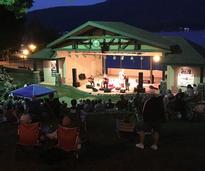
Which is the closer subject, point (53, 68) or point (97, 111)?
point (97, 111)

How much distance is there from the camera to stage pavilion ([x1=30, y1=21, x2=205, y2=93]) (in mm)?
24047

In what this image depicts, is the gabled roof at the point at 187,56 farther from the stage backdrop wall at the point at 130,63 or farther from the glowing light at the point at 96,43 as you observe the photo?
the glowing light at the point at 96,43

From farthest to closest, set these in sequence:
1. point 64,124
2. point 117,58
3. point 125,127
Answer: point 117,58 < point 125,127 < point 64,124

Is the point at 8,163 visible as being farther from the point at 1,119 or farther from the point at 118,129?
the point at 1,119

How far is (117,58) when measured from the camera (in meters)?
32.4

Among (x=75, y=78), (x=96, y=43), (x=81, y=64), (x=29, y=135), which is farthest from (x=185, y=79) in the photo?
(x=29, y=135)

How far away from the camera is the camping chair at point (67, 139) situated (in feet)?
26.5

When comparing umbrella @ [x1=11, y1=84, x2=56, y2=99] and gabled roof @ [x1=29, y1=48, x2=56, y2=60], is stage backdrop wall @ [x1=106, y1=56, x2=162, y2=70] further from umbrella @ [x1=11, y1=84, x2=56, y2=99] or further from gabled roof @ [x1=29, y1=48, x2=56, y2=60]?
umbrella @ [x1=11, y1=84, x2=56, y2=99]

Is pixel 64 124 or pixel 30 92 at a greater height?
pixel 30 92

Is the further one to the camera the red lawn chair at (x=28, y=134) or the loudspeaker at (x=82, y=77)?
the loudspeaker at (x=82, y=77)

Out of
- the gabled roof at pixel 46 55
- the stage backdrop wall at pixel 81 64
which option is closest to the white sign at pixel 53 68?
the gabled roof at pixel 46 55

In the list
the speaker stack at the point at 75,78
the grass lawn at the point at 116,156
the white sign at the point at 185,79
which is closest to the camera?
the grass lawn at the point at 116,156

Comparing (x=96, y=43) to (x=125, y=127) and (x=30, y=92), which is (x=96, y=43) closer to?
(x=30, y=92)

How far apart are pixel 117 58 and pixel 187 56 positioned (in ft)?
31.3
